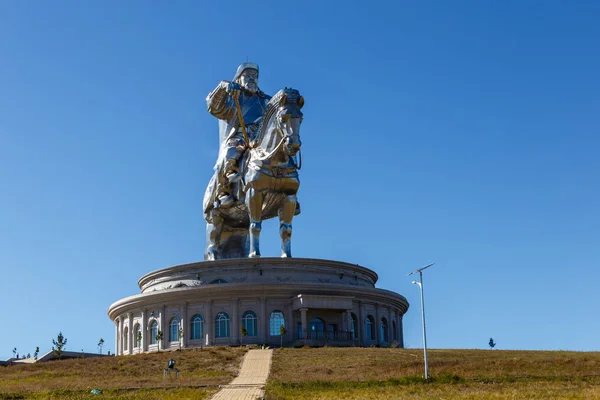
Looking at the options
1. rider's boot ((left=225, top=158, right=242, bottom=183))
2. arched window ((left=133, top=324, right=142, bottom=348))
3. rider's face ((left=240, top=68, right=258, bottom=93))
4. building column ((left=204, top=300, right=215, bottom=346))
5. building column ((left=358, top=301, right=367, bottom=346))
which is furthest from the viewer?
rider's face ((left=240, top=68, right=258, bottom=93))

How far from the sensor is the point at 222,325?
4856 cm

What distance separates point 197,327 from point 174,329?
1.92 metres

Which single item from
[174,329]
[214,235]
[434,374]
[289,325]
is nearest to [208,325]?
[174,329]

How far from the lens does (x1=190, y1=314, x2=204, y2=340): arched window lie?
48.9 meters

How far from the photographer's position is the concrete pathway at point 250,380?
2562 cm

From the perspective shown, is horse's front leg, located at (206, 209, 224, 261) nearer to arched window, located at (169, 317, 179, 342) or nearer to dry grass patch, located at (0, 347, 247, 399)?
arched window, located at (169, 317, 179, 342)

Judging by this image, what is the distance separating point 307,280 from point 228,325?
5717 mm

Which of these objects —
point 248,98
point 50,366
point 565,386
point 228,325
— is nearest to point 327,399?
point 565,386

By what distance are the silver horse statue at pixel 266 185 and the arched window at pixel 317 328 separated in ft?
16.1

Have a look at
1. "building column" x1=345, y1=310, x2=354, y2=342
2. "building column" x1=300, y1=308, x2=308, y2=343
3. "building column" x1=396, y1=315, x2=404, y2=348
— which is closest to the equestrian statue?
"building column" x1=300, y1=308, x2=308, y2=343

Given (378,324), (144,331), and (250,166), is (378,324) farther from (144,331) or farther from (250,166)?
(144,331)

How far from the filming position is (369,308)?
51.0 m

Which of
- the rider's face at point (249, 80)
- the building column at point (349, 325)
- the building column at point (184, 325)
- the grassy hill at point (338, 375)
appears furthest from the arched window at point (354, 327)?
the rider's face at point (249, 80)

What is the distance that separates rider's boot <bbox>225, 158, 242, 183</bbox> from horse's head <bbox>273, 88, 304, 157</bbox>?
21.0 feet
